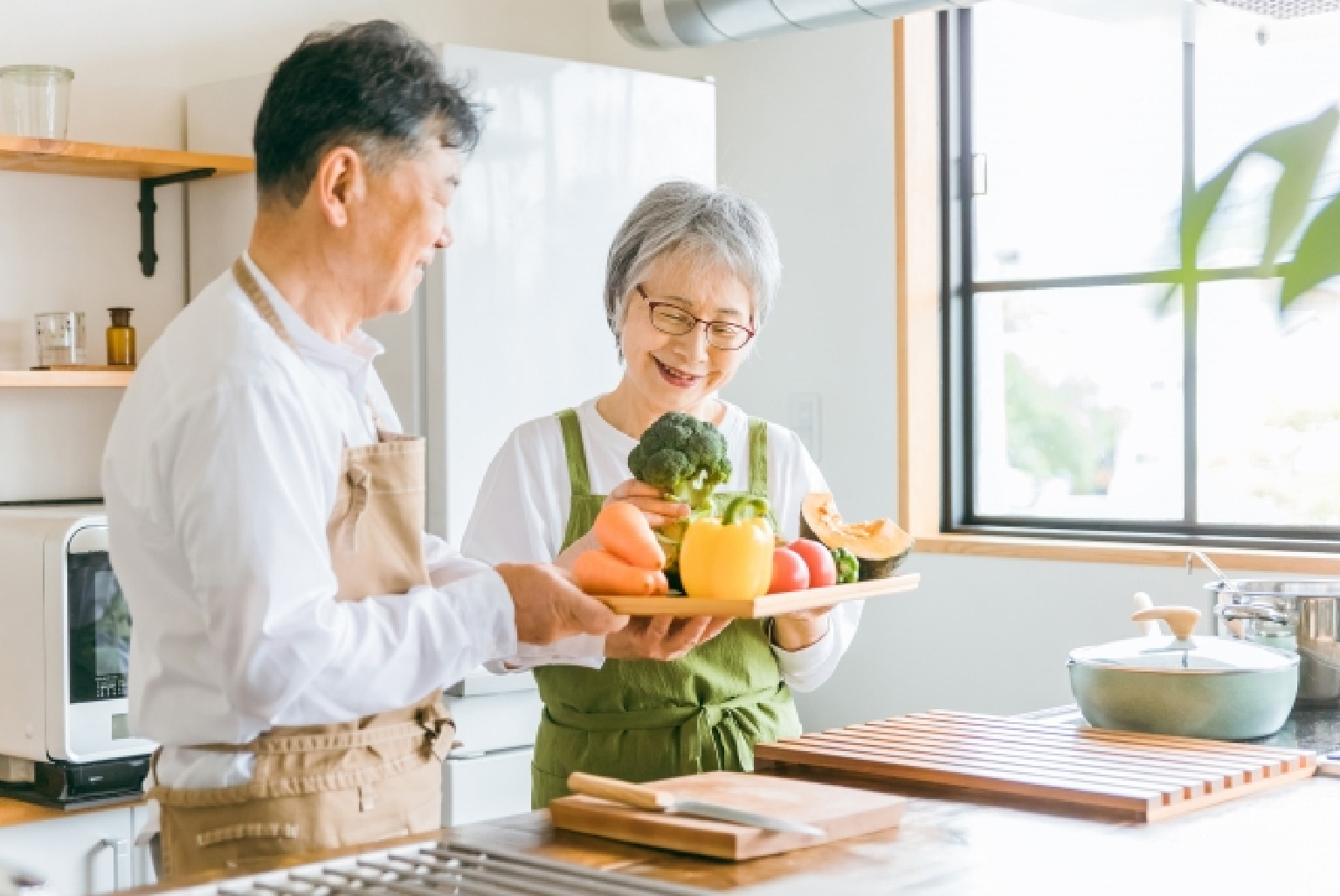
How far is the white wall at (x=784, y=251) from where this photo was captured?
3.48 m

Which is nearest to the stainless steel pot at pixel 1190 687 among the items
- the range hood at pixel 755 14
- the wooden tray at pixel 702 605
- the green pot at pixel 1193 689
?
the green pot at pixel 1193 689

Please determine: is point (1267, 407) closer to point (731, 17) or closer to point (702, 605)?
point (731, 17)

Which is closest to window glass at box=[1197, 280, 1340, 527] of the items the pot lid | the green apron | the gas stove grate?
the pot lid

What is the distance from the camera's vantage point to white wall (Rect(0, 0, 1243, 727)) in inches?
137

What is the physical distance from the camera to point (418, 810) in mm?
1776

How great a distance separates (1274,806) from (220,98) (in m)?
2.69

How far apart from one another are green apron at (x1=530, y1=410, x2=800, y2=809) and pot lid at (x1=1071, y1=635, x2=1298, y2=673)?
1.42 ft

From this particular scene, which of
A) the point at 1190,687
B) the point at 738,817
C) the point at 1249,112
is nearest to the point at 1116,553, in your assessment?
the point at 1249,112

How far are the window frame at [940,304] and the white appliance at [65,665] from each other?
76.1 inches

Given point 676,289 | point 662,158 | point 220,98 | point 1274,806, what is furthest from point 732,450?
point 220,98

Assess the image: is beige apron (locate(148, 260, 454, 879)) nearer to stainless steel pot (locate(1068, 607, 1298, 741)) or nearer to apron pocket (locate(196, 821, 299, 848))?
apron pocket (locate(196, 821, 299, 848))

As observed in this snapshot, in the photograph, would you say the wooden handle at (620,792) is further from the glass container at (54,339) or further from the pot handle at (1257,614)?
the glass container at (54,339)

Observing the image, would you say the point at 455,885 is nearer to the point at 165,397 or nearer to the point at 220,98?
the point at 165,397

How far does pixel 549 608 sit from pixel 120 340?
6.47ft
